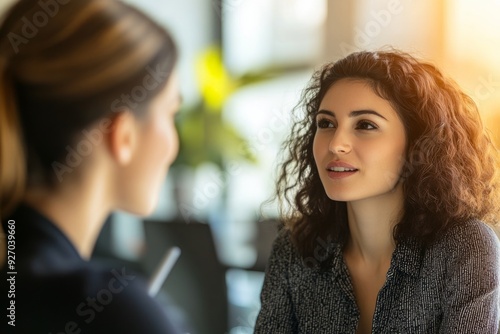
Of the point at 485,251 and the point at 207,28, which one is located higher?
the point at 207,28

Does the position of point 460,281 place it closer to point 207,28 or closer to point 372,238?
point 372,238

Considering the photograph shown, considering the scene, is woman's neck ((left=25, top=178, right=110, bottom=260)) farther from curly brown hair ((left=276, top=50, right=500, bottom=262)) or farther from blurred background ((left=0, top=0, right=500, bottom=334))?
curly brown hair ((left=276, top=50, right=500, bottom=262))

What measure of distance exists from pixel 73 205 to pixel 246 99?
1069mm

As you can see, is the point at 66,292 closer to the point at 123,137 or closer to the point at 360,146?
the point at 123,137

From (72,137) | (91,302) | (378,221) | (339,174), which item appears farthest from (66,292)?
(378,221)

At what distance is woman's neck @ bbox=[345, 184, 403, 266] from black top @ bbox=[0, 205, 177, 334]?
64 centimetres

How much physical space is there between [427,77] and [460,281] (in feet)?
1.41

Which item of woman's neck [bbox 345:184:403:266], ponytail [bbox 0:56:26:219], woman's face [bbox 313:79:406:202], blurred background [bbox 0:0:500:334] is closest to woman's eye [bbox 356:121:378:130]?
woman's face [bbox 313:79:406:202]

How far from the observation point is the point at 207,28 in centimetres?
161

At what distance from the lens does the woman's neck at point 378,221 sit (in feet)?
4.65

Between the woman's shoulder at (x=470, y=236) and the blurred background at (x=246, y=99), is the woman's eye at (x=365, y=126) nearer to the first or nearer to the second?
the woman's shoulder at (x=470, y=236)

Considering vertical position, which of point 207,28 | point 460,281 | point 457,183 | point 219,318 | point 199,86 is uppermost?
point 207,28

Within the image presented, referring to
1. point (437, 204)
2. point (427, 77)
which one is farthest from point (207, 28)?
point (437, 204)

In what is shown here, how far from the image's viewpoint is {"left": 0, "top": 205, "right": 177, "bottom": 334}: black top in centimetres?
86
